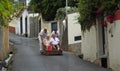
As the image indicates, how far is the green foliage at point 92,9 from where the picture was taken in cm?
1691

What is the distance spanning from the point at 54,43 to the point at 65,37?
6.49 metres

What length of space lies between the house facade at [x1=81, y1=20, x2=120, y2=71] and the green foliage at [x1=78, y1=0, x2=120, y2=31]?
1.42 ft

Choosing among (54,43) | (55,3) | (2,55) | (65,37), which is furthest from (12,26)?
(2,55)

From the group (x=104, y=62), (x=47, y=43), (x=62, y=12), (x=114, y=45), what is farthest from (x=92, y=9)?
(x=62, y=12)

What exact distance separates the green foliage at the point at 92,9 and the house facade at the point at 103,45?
0.43 meters

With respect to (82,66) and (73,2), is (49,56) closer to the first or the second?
(82,66)

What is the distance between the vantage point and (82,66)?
61.0ft

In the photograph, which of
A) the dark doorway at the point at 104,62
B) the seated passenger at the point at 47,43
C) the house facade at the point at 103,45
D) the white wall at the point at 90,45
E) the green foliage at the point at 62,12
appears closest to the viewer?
the house facade at the point at 103,45

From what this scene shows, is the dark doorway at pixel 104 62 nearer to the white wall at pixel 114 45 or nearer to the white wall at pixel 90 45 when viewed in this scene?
the white wall at pixel 114 45

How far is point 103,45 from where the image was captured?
20.0 metres

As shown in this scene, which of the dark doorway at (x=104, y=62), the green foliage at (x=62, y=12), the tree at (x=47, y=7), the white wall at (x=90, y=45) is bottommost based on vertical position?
the dark doorway at (x=104, y=62)

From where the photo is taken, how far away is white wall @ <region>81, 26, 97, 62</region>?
2056 centimetres

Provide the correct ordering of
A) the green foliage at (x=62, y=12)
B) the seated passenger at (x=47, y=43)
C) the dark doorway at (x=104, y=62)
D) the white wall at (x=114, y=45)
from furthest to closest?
the green foliage at (x=62, y=12) → the seated passenger at (x=47, y=43) → the dark doorway at (x=104, y=62) → the white wall at (x=114, y=45)

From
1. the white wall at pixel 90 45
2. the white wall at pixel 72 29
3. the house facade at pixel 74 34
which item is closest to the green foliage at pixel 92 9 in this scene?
the white wall at pixel 90 45
